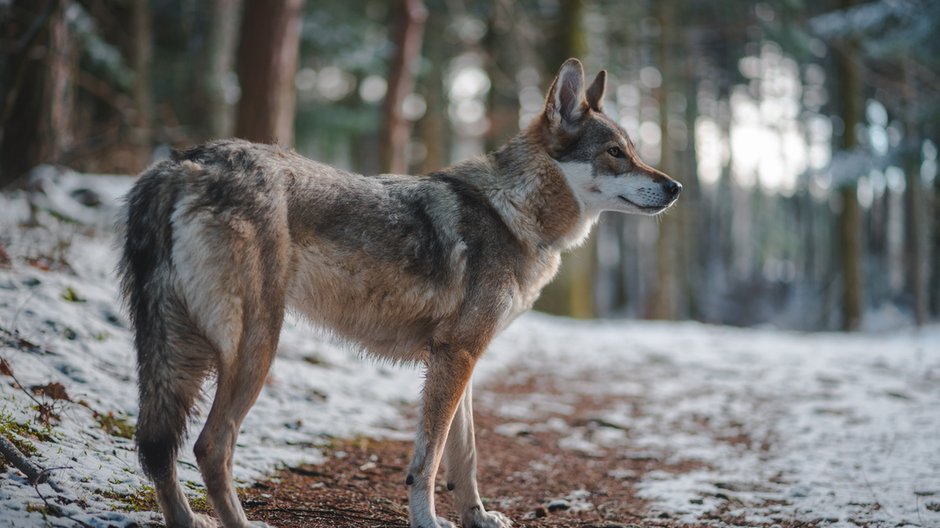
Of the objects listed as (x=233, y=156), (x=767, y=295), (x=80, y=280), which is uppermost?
(x=233, y=156)

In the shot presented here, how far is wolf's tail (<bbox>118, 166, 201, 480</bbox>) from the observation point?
2832mm

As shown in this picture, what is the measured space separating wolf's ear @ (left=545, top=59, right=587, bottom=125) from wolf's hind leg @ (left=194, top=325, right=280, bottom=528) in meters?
2.22

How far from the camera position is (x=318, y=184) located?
3.36m

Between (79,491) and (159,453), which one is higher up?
(159,453)

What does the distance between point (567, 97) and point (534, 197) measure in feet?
2.31

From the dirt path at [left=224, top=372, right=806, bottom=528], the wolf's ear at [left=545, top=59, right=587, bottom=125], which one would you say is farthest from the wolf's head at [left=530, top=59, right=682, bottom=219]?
the dirt path at [left=224, top=372, right=806, bottom=528]

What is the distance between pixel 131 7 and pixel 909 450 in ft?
48.1

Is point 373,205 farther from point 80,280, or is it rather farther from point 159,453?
point 80,280

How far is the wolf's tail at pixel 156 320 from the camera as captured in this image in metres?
2.83

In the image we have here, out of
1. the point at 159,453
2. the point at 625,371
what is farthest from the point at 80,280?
the point at 625,371

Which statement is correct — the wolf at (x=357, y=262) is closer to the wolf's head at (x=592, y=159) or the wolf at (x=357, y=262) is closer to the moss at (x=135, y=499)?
the wolf's head at (x=592, y=159)

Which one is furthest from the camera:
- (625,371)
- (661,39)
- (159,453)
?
(661,39)

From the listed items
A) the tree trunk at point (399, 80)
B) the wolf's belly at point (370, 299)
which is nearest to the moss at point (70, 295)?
the wolf's belly at point (370, 299)

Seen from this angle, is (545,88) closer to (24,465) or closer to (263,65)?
(263,65)
